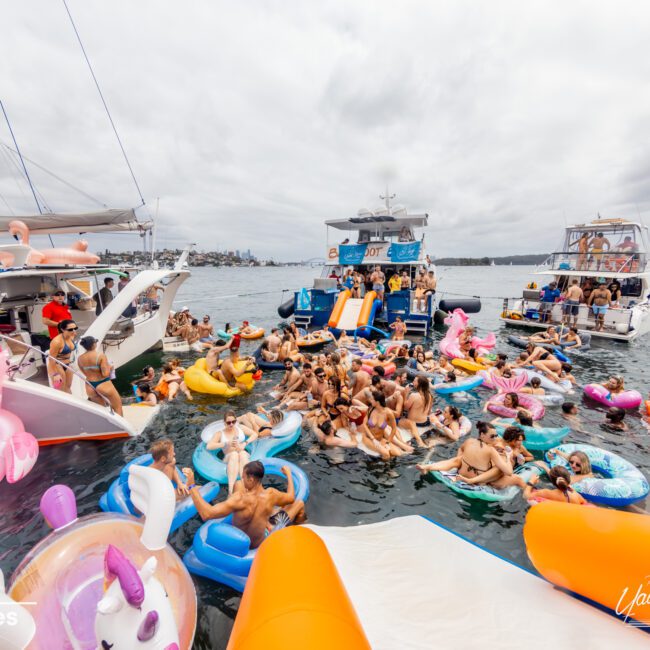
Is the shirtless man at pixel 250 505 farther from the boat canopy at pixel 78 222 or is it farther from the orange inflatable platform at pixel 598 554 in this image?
the boat canopy at pixel 78 222

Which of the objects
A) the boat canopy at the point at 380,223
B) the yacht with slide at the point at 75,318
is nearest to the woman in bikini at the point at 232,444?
the yacht with slide at the point at 75,318

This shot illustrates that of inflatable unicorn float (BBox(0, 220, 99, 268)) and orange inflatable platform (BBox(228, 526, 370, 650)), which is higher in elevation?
inflatable unicorn float (BBox(0, 220, 99, 268))

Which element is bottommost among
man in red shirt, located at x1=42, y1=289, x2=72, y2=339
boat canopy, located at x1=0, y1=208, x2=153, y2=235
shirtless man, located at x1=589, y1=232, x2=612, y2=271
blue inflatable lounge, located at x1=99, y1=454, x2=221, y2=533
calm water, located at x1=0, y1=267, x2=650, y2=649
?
calm water, located at x1=0, y1=267, x2=650, y2=649

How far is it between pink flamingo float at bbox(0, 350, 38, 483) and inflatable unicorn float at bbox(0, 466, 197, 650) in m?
3.08

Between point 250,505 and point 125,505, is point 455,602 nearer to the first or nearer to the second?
point 250,505

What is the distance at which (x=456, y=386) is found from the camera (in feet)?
31.2

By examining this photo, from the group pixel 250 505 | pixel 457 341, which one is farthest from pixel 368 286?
pixel 250 505

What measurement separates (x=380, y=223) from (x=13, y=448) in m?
18.4

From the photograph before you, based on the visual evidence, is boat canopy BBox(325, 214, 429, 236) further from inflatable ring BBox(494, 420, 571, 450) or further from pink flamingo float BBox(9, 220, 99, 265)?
inflatable ring BBox(494, 420, 571, 450)

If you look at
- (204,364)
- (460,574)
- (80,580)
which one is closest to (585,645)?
(460,574)

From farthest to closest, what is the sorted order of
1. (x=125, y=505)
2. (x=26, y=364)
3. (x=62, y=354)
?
1. (x=62, y=354)
2. (x=26, y=364)
3. (x=125, y=505)

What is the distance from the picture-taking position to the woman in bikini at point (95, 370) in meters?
6.38

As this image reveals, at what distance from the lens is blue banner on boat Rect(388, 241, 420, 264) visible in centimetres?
1800

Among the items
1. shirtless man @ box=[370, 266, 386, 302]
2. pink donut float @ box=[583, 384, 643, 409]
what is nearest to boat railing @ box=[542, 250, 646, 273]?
shirtless man @ box=[370, 266, 386, 302]
